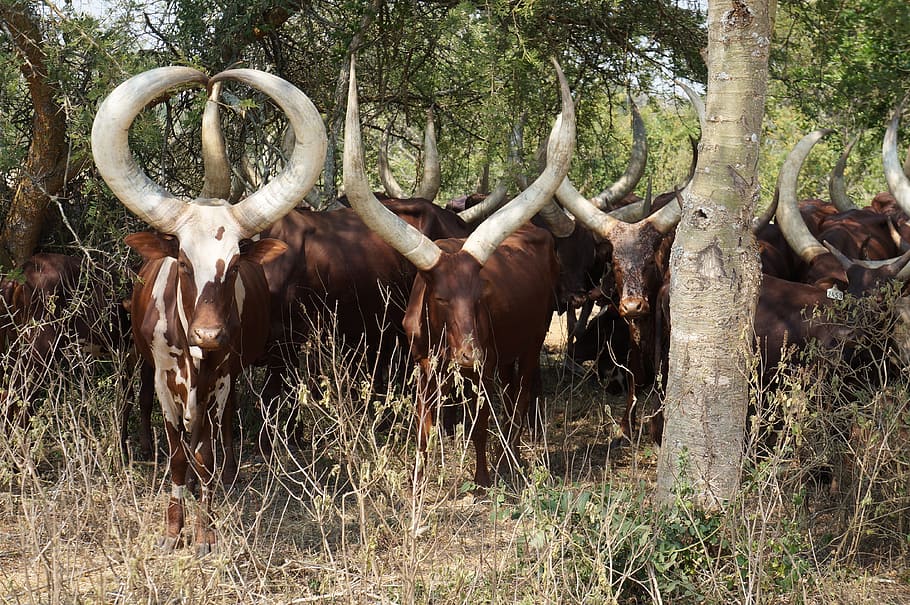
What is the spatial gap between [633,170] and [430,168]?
63.1 inches

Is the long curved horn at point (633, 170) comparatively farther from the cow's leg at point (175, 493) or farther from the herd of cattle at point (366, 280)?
the cow's leg at point (175, 493)

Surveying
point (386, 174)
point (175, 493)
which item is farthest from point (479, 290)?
point (386, 174)

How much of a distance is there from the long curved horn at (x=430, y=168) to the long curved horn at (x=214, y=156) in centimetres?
272

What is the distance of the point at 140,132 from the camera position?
18.5 feet

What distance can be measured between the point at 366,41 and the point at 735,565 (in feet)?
16.7

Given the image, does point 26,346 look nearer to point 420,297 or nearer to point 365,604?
point 420,297

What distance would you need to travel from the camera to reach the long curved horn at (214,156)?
543 cm

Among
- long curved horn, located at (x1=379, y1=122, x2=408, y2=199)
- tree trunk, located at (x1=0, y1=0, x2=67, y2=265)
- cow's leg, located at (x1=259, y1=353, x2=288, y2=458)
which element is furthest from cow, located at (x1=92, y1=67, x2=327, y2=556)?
long curved horn, located at (x1=379, y1=122, x2=408, y2=199)

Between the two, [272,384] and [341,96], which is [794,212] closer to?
[341,96]

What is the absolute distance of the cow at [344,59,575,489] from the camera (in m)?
5.50

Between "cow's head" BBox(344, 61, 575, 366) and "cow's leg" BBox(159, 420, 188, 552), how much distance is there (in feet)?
4.68

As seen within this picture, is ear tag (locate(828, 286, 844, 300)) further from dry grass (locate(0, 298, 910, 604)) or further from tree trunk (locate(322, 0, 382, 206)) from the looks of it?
tree trunk (locate(322, 0, 382, 206))

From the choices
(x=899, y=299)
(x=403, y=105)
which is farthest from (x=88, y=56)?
(x=899, y=299)

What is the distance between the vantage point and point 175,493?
16.6 ft
